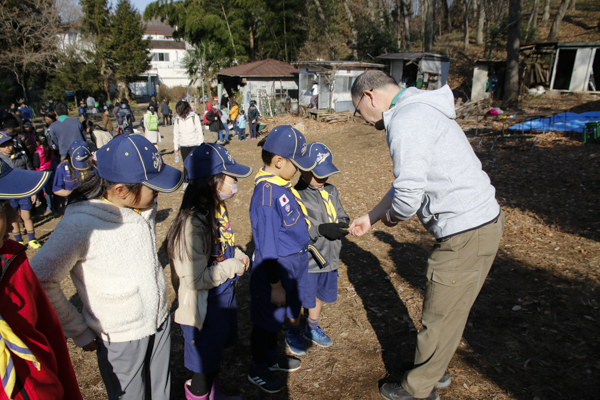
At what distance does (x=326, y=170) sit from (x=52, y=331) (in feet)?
6.75

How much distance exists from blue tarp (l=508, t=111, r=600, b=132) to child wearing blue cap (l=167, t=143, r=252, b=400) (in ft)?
39.6

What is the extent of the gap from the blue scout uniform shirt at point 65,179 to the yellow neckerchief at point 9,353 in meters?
5.01

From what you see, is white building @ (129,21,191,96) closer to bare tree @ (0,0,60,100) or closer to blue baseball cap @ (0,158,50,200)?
bare tree @ (0,0,60,100)

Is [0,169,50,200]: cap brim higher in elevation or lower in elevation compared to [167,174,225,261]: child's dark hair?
higher

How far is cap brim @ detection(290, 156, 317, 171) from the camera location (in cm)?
261

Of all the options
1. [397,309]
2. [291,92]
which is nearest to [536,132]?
[397,309]

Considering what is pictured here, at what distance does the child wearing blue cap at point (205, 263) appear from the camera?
216 centimetres

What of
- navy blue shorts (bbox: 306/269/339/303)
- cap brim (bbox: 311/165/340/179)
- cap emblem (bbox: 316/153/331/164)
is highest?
cap emblem (bbox: 316/153/331/164)

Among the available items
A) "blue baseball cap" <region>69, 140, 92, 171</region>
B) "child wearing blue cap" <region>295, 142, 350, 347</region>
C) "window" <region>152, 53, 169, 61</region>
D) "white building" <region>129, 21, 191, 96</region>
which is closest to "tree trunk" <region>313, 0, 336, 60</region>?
"white building" <region>129, 21, 191, 96</region>

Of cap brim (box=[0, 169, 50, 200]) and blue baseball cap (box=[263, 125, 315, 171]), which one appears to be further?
blue baseball cap (box=[263, 125, 315, 171])

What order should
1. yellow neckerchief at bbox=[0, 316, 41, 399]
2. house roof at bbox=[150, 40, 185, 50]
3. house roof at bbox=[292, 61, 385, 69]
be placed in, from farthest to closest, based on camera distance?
house roof at bbox=[150, 40, 185, 50] < house roof at bbox=[292, 61, 385, 69] < yellow neckerchief at bbox=[0, 316, 41, 399]

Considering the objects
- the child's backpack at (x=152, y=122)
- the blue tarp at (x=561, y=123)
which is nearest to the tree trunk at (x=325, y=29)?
the blue tarp at (x=561, y=123)

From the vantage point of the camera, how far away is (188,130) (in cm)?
816

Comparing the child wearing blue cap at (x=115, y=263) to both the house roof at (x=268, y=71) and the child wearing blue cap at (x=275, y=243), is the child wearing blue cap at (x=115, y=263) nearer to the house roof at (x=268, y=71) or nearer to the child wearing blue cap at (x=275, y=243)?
the child wearing blue cap at (x=275, y=243)
